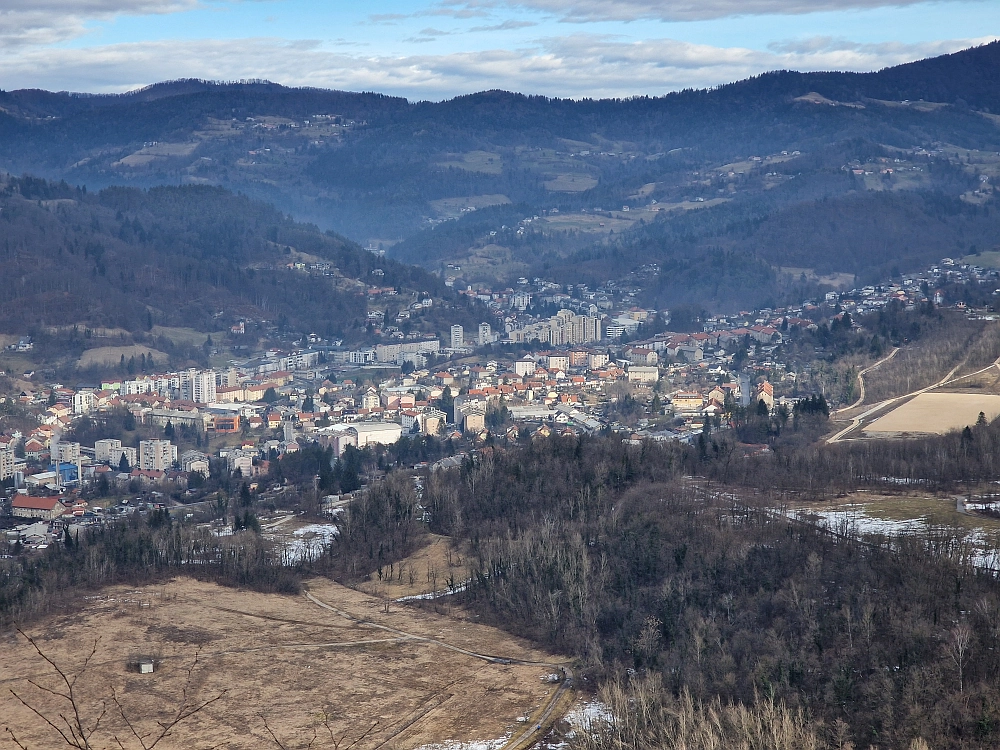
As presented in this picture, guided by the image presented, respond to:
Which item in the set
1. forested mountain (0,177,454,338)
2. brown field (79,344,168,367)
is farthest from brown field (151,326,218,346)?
brown field (79,344,168,367)

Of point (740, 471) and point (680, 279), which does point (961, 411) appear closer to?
point (740, 471)

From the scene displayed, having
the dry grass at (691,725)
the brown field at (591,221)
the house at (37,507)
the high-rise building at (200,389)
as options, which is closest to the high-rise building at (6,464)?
the house at (37,507)

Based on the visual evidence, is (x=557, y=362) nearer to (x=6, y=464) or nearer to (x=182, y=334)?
(x=182, y=334)

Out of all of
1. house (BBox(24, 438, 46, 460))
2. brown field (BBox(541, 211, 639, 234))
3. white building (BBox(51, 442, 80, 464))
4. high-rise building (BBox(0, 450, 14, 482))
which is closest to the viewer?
high-rise building (BBox(0, 450, 14, 482))

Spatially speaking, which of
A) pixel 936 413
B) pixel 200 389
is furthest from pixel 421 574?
pixel 200 389

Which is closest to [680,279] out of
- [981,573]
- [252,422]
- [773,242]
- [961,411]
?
[773,242]

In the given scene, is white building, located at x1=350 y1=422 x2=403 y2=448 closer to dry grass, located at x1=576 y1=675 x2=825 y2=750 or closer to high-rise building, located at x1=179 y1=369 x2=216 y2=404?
high-rise building, located at x1=179 y1=369 x2=216 y2=404
